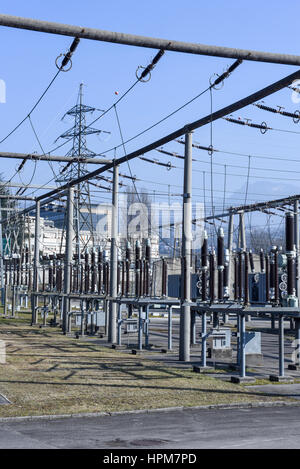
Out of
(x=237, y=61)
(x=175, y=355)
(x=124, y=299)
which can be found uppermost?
(x=237, y=61)

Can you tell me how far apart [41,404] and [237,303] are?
665 cm

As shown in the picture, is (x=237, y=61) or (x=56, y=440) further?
(x=237, y=61)

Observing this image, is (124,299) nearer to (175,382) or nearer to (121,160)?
(121,160)

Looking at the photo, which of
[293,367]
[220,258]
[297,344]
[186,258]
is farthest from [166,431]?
[293,367]

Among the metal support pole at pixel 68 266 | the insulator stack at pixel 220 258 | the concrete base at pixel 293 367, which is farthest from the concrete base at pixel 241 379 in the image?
the metal support pole at pixel 68 266

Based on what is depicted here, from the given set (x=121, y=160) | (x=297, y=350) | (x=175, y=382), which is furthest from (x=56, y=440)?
(x=121, y=160)

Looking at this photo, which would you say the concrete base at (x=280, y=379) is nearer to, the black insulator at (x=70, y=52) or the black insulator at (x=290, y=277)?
the black insulator at (x=290, y=277)

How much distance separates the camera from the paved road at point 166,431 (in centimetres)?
865

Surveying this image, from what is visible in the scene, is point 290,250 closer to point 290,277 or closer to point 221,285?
point 290,277

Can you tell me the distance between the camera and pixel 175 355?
20.2 meters

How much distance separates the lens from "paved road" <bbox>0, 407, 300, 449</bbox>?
8.65m

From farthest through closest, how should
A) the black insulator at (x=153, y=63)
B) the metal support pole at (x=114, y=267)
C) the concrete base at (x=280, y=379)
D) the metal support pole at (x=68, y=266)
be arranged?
1. the metal support pole at (x=68, y=266)
2. the metal support pole at (x=114, y=267)
3. the concrete base at (x=280, y=379)
4. the black insulator at (x=153, y=63)

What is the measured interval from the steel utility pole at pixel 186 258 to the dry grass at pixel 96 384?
3.47ft

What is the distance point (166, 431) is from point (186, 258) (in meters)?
8.53
